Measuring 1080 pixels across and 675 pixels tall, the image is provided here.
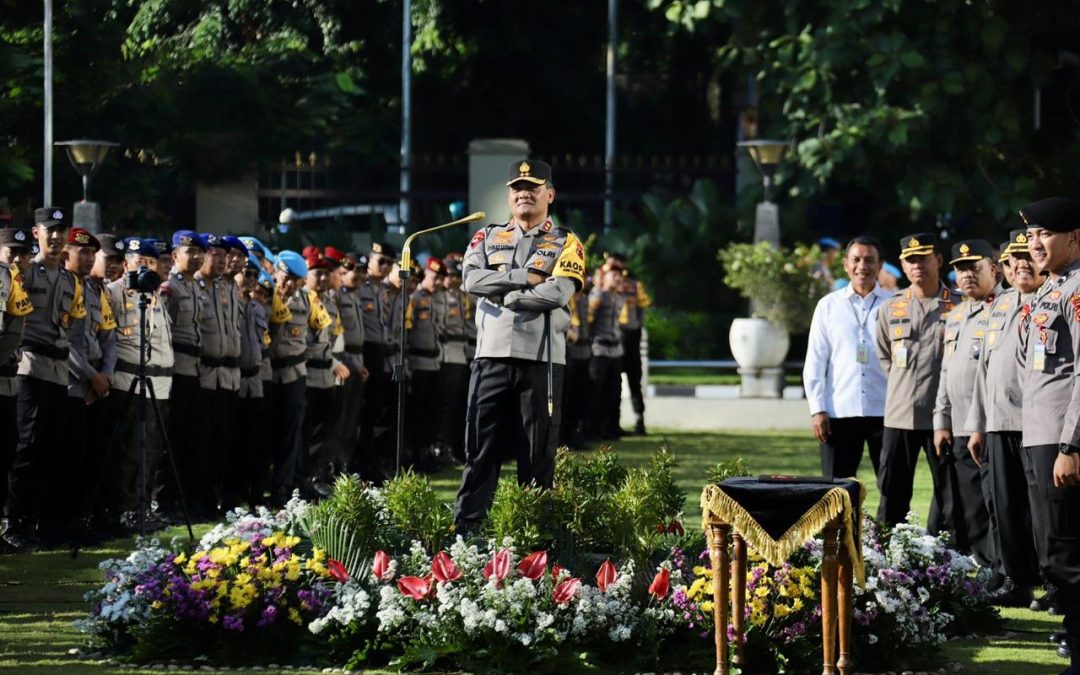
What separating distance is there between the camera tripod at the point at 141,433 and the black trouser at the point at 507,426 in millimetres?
2250

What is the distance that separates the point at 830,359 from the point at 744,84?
2838cm

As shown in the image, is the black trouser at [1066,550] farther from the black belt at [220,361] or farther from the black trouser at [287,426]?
the black trouser at [287,426]

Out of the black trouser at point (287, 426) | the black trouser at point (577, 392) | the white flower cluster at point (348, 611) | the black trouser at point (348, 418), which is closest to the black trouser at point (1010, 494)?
the white flower cluster at point (348, 611)

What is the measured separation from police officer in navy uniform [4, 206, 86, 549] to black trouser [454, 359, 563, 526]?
11.7ft

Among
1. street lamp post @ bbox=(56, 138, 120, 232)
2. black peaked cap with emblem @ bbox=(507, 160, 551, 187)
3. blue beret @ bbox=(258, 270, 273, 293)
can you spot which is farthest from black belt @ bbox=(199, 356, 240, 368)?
street lamp post @ bbox=(56, 138, 120, 232)

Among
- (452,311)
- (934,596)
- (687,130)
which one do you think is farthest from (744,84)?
(934,596)

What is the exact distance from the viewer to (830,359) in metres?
13.0

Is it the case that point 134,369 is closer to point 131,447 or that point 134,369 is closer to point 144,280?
point 131,447

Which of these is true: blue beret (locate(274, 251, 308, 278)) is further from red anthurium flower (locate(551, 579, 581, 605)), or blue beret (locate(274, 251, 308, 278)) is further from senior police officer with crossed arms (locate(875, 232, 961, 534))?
red anthurium flower (locate(551, 579, 581, 605))

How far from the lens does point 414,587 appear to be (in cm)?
931

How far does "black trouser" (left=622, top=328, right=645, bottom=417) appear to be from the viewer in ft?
84.9

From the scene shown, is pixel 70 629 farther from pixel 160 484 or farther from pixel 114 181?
pixel 114 181

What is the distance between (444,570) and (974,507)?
4365mm

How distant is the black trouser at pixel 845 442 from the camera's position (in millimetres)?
12742
